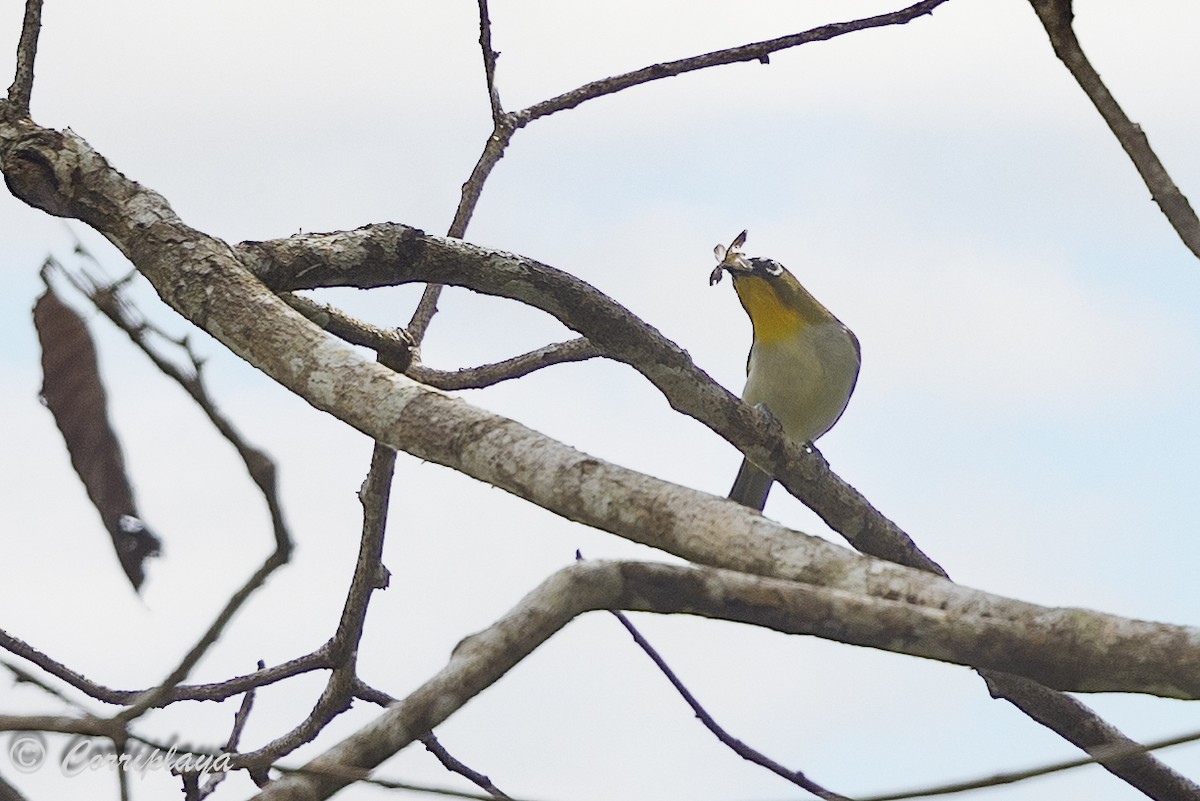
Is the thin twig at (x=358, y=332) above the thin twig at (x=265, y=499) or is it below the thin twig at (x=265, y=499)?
above

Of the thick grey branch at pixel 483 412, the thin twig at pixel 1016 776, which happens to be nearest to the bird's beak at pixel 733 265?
the thick grey branch at pixel 483 412

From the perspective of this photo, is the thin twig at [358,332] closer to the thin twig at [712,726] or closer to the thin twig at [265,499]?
the thin twig at [712,726]

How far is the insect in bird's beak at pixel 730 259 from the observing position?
5.70 m

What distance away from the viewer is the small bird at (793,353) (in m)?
6.43

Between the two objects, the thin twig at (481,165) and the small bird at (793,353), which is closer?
the thin twig at (481,165)

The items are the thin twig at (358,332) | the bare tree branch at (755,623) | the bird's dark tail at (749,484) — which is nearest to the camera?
the bare tree branch at (755,623)

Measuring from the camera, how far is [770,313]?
6527 millimetres

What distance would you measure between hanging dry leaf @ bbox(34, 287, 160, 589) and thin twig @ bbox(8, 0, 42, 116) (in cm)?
172

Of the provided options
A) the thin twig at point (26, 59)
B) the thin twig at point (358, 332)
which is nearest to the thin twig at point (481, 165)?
the thin twig at point (358, 332)

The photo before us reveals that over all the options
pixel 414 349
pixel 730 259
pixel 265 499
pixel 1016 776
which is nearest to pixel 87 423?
pixel 265 499

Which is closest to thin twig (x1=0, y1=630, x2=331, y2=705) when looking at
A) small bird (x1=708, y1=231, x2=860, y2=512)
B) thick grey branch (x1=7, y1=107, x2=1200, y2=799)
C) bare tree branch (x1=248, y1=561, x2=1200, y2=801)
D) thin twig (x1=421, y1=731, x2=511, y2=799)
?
thin twig (x1=421, y1=731, x2=511, y2=799)

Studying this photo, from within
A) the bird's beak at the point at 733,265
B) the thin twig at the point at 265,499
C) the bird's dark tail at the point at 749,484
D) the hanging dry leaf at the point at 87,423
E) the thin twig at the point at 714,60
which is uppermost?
the bird's beak at the point at 733,265

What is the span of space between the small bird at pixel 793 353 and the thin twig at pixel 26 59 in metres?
3.34

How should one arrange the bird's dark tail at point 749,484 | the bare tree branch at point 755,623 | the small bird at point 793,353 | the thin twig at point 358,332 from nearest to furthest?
the bare tree branch at point 755,623 → the thin twig at point 358,332 → the small bird at point 793,353 → the bird's dark tail at point 749,484
